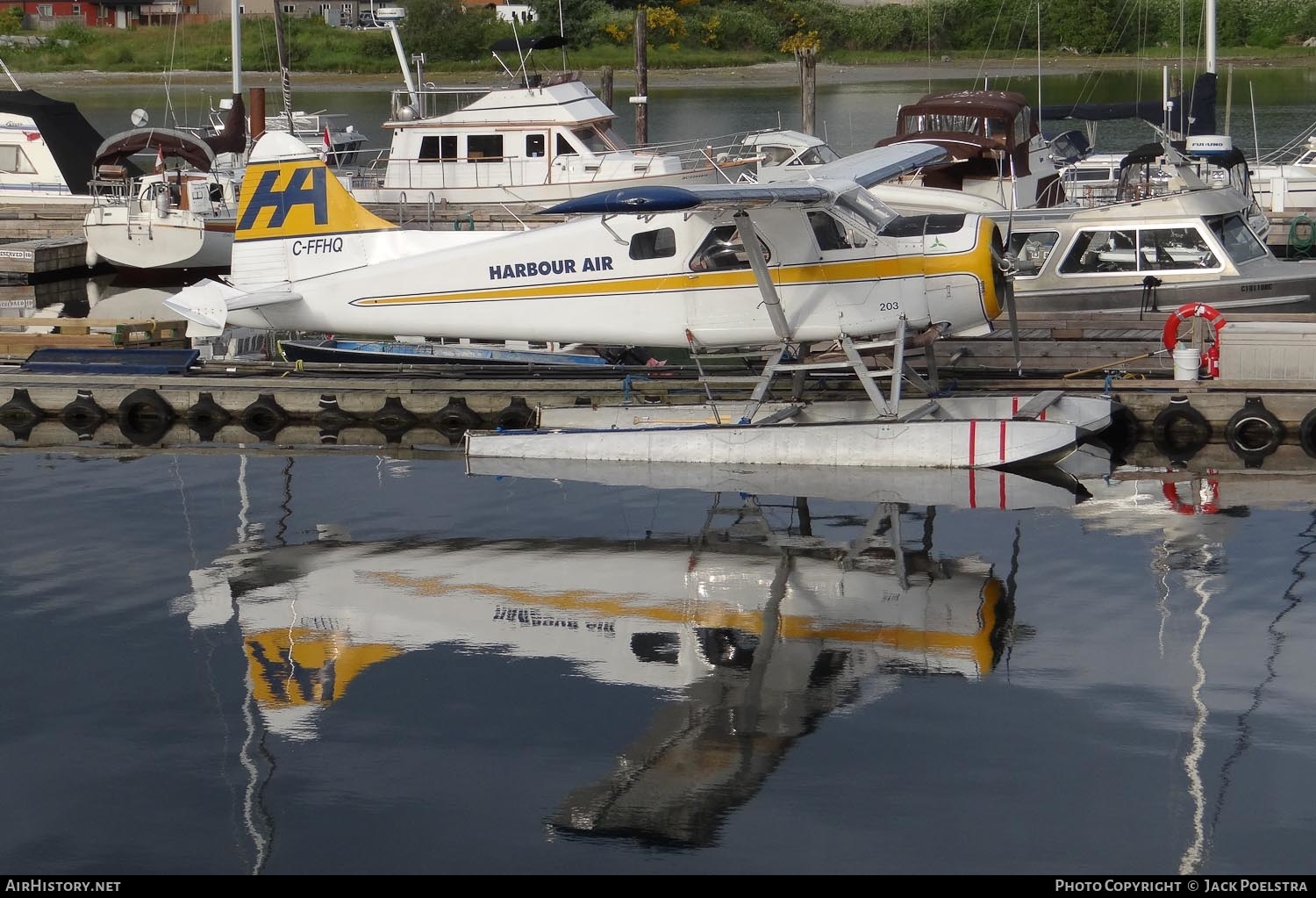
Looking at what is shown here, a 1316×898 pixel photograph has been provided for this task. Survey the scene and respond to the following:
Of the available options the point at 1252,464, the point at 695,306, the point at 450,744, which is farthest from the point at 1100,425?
the point at 450,744

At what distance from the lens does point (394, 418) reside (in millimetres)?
17203

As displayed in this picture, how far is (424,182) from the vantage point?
2952 centimetres

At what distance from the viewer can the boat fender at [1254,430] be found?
15.4 meters

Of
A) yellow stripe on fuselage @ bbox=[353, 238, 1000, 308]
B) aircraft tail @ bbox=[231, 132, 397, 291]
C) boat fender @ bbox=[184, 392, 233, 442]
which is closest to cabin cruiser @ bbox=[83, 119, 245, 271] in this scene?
boat fender @ bbox=[184, 392, 233, 442]

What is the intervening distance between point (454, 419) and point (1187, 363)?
7.50 metres

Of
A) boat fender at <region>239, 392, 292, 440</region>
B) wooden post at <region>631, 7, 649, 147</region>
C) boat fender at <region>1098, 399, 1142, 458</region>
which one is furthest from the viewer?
wooden post at <region>631, 7, 649, 147</region>

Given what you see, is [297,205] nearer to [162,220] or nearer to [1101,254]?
[1101,254]

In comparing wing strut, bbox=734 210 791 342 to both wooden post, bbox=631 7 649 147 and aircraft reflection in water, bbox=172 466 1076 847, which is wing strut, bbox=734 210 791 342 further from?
wooden post, bbox=631 7 649 147

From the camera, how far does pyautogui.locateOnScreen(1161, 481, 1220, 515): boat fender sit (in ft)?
44.6

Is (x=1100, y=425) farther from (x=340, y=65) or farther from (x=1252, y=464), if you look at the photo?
(x=340, y=65)

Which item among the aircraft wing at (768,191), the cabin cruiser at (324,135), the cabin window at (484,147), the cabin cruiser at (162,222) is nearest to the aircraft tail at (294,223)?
the aircraft wing at (768,191)

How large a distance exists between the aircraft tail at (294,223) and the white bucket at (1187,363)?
798 centimetres

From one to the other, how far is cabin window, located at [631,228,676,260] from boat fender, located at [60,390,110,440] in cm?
658

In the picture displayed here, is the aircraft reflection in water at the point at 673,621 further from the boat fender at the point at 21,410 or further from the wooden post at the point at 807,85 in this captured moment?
the wooden post at the point at 807,85
